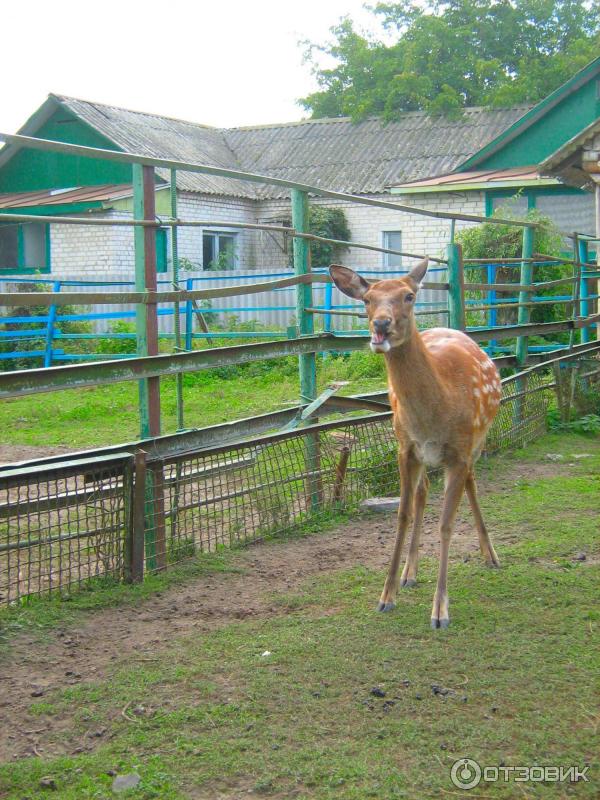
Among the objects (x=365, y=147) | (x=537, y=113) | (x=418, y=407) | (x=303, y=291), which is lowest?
(x=418, y=407)

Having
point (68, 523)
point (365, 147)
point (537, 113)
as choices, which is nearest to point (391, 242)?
point (365, 147)

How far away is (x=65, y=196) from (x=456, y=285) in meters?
15.7

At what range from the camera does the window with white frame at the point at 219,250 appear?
910 inches

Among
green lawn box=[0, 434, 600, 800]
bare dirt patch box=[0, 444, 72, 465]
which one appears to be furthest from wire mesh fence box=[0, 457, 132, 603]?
bare dirt patch box=[0, 444, 72, 465]

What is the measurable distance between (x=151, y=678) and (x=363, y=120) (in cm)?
2628

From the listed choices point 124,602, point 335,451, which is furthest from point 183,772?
point 335,451

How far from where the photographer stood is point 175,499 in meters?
5.31

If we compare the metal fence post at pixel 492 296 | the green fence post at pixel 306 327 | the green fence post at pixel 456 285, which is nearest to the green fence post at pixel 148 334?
the green fence post at pixel 306 327

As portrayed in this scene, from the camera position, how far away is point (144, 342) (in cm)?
515

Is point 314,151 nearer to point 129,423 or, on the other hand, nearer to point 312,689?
point 129,423

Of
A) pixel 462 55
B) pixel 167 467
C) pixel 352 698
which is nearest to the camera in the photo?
pixel 352 698

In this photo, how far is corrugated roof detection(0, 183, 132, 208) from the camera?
20734 mm

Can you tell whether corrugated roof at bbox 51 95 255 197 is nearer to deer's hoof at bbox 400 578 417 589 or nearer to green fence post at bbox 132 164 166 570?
green fence post at bbox 132 164 166 570

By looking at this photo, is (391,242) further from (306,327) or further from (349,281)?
(349,281)
